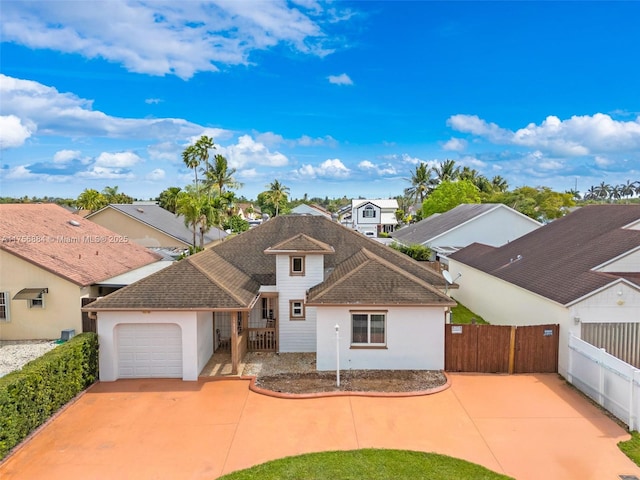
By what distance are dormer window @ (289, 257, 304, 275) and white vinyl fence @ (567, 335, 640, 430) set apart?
9.24 meters

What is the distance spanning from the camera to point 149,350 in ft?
45.9

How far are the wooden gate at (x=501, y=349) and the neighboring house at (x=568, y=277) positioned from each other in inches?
16.0

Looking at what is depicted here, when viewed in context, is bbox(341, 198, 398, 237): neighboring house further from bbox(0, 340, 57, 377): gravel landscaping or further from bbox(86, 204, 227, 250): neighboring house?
bbox(0, 340, 57, 377): gravel landscaping

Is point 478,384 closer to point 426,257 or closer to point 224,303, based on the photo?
point 224,303

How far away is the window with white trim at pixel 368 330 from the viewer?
14.4 metres

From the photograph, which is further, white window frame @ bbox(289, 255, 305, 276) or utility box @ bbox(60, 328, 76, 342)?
utility box @ bbox(60, 328, 76, 342)

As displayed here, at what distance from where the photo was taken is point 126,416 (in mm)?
11391

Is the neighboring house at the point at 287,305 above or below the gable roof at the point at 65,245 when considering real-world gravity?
below

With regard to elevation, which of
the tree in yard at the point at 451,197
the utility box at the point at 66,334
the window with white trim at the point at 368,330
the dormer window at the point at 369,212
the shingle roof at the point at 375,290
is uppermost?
the tree in yard at the point at 451,197

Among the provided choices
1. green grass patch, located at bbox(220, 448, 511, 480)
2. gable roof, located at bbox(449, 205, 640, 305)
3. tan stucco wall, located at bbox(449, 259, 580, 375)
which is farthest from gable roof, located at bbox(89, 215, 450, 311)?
green grass patch, located at bbox(220, 448, 511, 480)

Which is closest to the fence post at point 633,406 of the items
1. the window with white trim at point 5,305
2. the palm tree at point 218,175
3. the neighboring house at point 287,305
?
the neighboring house at point 287,305

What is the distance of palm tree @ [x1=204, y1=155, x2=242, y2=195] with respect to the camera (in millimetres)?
51875

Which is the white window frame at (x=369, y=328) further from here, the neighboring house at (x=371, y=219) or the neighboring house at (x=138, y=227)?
the neighboring house at (x=371, y=219)

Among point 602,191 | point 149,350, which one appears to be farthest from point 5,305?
point 602,191
